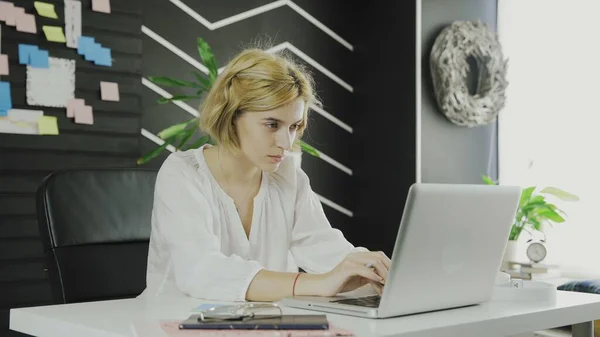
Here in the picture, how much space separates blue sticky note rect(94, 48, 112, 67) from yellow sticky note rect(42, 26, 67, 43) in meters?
0.16

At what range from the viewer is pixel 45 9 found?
3473 millimetres

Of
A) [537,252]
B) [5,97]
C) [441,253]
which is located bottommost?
[537,252]

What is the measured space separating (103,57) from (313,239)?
1947 mm

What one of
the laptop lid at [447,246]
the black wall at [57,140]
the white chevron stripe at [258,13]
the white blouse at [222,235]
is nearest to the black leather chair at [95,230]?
the white blouse at [222,235]

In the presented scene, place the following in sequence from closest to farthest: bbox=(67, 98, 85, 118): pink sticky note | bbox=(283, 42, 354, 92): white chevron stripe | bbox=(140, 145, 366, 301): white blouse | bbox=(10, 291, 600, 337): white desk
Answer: bbox=(10, 291, 600, 337): white desk → bbox=(140, 145, 366, 301): white blouse → bbox=(67, 98, 85, 118): pink sticky note → bbox=(283, 42, 354, 92): white chevron stripe

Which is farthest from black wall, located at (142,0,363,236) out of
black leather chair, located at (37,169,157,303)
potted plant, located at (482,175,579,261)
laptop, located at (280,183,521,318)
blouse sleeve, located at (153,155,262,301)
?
laptop, located at (280,183,521,318)

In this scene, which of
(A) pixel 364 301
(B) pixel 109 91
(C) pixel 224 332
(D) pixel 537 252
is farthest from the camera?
(D) pixel 537 252

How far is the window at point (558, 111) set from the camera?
3.99m

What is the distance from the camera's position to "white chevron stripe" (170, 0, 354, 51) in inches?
162

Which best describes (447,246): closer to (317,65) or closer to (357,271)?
(357,271)

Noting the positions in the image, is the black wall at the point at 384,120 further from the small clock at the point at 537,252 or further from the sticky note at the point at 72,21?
the sticky note at the point at 72,21

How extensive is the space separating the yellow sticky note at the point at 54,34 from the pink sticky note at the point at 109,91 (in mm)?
265

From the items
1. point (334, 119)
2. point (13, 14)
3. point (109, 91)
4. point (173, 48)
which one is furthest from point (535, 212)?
point (13, 14)

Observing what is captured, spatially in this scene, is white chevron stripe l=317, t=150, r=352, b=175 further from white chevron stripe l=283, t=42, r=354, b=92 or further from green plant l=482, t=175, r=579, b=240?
green plant l=482, t=175, r=579, b=240
